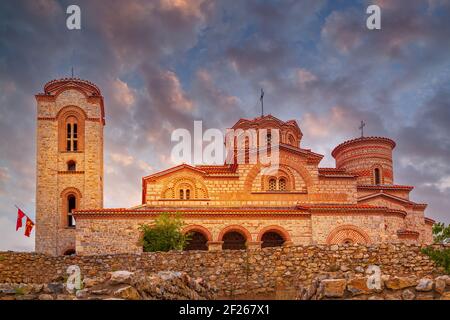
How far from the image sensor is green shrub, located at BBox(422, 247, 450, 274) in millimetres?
12695

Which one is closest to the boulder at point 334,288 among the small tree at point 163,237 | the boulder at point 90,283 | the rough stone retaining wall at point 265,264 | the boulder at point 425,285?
the boulder at point 425,285

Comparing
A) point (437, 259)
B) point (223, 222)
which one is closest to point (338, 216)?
point (223, 222)

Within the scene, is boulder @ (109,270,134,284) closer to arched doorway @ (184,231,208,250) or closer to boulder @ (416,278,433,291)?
boulder @ (416,278,433,291)

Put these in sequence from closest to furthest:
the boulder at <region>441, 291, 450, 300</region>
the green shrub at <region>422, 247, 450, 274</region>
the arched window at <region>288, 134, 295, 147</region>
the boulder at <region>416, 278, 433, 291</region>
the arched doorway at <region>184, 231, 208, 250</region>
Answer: the boulder at <region>441, 291, 450, 300</region> → the boulder at <region>416, 278, 433, 291</region> → the green shrub at <region>422, 247, 450, 274</region> → the arched doorway at <region>184, 231, 208, 250</region> → the arched window at <region>288, 134, 295, 147</region>

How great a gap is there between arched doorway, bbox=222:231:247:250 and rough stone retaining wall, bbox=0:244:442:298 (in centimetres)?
1191

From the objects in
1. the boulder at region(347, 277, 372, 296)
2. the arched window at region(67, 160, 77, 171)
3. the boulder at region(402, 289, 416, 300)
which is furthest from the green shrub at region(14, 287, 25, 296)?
the arched window at region(67, 160, 77, 171)

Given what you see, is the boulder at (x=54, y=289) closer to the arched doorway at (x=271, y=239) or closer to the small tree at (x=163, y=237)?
the small tree at (x=163, y=237)

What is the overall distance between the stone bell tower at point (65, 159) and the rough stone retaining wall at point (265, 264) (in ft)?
48.3

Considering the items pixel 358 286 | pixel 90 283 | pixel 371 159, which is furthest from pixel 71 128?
pixel 358 286

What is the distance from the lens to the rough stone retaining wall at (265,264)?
1331 cm

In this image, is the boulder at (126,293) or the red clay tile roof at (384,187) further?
the red clay tile roof at (384,187)

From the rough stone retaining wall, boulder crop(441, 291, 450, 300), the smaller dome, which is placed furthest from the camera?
the smaller dome

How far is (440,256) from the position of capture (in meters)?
12.9
